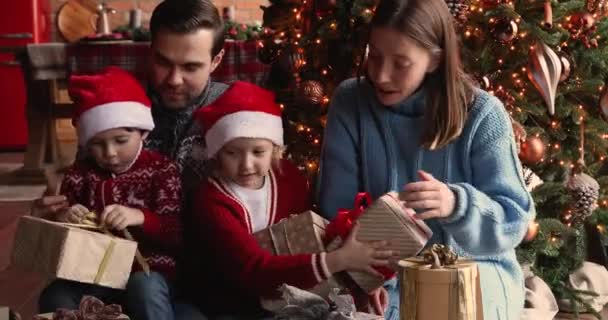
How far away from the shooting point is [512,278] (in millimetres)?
1972

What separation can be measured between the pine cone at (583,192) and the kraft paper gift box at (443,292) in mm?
1847

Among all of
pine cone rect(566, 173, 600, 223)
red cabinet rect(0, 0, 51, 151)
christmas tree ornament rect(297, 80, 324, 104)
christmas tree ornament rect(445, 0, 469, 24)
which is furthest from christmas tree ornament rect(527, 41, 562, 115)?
red cabinet rect(0, 0, 51, 151)

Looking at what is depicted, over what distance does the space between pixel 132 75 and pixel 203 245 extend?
0.46 m

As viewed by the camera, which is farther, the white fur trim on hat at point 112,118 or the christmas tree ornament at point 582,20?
the christmas tree ornament at point 582,20

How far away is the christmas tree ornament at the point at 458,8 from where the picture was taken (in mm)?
2656

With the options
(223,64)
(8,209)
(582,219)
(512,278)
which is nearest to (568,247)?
(582,219)

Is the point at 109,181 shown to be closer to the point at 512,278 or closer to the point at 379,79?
the point at 379,79

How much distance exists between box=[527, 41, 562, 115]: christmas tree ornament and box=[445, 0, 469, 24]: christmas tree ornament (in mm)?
224

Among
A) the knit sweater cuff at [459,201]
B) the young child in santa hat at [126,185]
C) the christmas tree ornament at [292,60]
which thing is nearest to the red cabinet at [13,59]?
the christmas tree ornament at [292,60]

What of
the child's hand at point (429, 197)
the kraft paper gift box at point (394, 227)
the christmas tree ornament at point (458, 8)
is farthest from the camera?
the christmas tree ornament at point (458, 8)

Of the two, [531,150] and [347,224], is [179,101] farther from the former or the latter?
[531,150]

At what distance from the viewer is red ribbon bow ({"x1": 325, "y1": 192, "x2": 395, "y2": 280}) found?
1826 millimetres

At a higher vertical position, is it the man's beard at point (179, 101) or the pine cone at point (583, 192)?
the man's beard at point (179, 101)

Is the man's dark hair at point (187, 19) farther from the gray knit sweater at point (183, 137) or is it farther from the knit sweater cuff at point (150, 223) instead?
the knit sweater cuff at point (150, 223)
